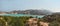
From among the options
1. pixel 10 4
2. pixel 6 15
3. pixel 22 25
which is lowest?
pixel 22 25

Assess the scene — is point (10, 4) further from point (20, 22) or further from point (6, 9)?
point (20, 22)

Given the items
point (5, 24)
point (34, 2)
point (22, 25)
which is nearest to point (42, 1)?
point (34, 2)

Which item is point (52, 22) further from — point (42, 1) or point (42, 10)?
point (42, 1)

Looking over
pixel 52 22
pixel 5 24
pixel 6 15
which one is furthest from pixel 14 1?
pixel 52 22

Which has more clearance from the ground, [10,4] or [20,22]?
[10,4]

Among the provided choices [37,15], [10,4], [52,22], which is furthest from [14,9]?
[52,22]

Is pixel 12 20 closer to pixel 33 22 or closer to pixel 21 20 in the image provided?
pixel 21 20

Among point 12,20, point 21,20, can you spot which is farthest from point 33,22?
point 12,20

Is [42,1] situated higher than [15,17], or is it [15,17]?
[42,1]
